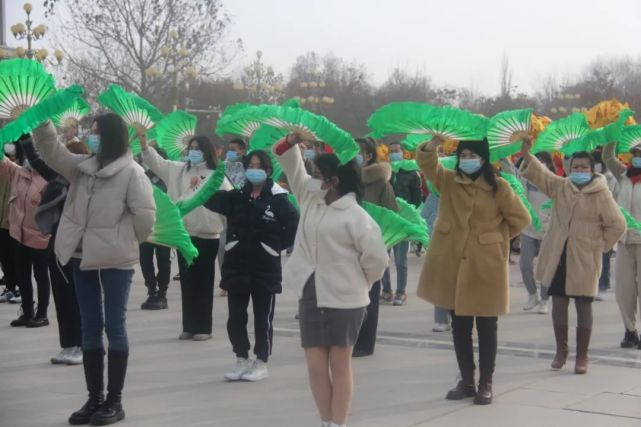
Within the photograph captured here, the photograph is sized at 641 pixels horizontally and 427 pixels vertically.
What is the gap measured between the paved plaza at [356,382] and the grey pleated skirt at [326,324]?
0.84 m

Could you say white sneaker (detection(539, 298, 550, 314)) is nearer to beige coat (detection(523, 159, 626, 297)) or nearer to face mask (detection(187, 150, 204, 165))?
beige coat (detection(523, 159, 626, 297))

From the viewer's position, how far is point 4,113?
21.1 ft

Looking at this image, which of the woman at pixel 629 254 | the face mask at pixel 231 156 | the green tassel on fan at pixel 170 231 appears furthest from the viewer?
the face mask at pixel 231 156

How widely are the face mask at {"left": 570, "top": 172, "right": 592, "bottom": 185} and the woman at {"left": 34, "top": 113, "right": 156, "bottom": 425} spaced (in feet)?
11.3

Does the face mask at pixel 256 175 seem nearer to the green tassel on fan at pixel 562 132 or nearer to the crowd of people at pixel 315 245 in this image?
the crowd of people at pixel 315 245

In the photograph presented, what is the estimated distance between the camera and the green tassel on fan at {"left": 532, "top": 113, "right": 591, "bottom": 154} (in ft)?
28.1

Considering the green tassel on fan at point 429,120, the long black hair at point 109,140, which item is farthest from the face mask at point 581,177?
the long black hair at point 109,140

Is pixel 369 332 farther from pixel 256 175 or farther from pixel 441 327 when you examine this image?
pixel 256 175

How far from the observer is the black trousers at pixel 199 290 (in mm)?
9547

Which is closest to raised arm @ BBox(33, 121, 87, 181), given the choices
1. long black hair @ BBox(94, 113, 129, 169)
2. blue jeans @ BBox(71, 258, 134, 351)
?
long black hair @ BBox(94, 113, 129, 169)

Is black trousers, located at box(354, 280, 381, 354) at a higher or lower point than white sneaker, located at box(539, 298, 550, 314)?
higher

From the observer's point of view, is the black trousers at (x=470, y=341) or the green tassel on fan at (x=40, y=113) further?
the black trousers at (x=470, y=341)

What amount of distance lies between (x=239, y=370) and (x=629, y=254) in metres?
3.89

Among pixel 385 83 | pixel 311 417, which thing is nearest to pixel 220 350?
pixel 311 417
